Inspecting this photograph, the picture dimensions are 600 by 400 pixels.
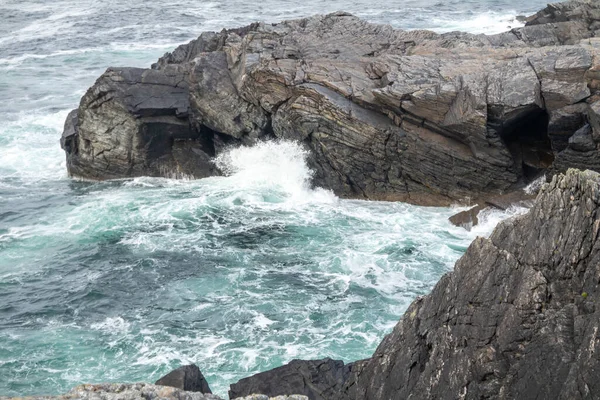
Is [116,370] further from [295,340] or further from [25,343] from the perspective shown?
[295,340]

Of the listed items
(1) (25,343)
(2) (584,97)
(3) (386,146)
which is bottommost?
(1) (25,343)

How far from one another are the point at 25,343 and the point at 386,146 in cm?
1933

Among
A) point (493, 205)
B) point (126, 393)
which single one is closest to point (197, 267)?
point (493, 205)

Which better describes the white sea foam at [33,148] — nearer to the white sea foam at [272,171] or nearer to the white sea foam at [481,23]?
the white sea foam at [272,171]

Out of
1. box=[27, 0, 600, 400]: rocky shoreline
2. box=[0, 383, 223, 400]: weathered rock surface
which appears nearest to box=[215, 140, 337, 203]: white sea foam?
box=[27, 0, 600, 400]: rocky shoreline

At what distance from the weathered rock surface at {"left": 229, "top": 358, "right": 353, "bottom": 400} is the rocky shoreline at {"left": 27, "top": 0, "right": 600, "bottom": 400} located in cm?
6

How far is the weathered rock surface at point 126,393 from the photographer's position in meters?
14.6

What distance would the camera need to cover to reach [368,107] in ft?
129

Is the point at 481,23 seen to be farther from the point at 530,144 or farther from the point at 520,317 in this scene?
the point at 520,317

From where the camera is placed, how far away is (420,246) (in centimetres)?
3606

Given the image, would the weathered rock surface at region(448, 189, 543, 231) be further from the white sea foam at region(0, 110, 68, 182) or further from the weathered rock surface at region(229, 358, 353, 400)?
the white sea foam at region(0, 110, 68, 182)

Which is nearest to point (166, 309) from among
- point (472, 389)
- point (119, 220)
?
point (119, 220)

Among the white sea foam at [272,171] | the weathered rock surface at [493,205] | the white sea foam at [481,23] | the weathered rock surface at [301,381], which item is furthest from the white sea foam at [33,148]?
the white sea foam at [481,23]

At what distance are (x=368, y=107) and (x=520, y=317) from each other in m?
24.4
